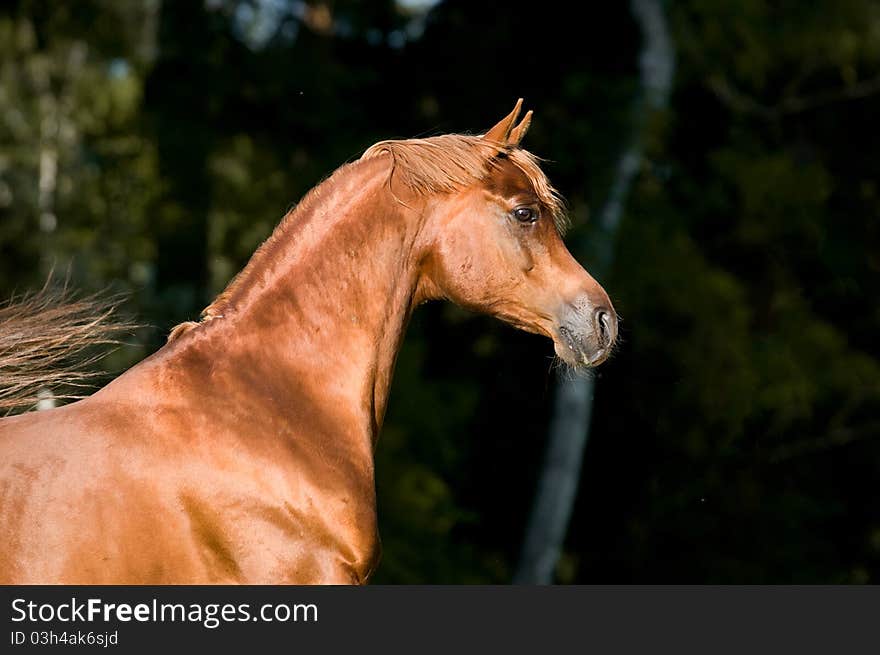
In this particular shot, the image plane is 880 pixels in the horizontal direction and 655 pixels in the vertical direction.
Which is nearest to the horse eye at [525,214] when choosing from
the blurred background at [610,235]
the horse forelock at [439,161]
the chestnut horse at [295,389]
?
the chestnut horse at [295,389]

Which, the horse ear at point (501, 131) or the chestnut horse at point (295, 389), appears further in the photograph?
the horse ear at point (501, 131)

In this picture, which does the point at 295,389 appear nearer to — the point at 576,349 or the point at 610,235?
the point at 576,349

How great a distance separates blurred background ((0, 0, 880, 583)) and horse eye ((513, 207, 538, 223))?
25.2ft

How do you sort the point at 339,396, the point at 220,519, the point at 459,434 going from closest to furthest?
the point at 220,519, the point at 339,396, the point at 459,434

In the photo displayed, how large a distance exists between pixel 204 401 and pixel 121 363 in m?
7.59

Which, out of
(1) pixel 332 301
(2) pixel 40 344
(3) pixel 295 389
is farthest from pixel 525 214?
(2) pixel 40 344

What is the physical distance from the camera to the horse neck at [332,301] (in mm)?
3547

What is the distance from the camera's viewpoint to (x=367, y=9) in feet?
44.8

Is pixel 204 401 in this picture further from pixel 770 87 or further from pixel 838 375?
pixel 770 87

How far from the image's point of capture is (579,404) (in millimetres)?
11711

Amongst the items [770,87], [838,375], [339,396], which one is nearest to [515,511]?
[838,375]

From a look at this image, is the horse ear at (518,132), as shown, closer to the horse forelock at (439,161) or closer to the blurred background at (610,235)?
the horse forelock at (439,161)

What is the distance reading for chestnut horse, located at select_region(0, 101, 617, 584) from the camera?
327 cm
